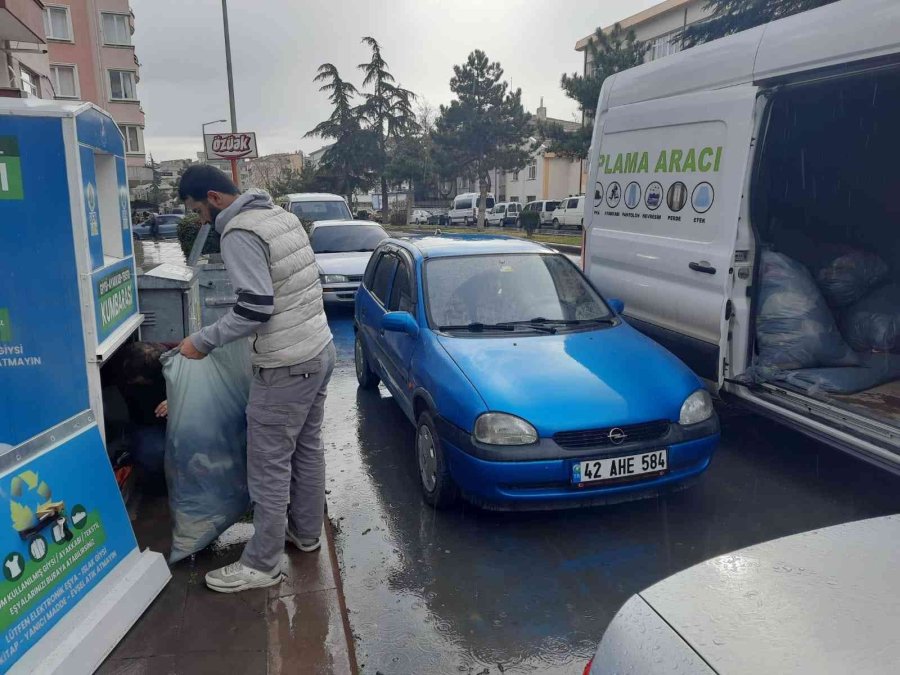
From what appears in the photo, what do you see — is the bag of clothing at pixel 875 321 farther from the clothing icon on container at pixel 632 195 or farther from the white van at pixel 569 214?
the white van at pixel 569 214

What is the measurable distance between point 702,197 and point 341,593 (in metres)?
3.63

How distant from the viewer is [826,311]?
540 cm

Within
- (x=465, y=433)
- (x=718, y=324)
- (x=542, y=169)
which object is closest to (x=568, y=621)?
(x=465, y=433)

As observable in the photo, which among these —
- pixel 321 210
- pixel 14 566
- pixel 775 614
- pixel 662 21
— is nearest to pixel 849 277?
pixel 775 614

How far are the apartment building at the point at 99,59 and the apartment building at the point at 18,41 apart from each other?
67.3 ft

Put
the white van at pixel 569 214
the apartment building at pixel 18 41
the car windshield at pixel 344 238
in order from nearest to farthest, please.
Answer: the apartment building at pixel 18 41
the car windshield at pixel 344 238
the white van at pixel 569 214

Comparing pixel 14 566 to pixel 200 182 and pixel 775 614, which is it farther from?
pixel 775 614

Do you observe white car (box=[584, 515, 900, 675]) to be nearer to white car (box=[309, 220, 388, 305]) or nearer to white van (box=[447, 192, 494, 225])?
white car (box=[309, 220, 388, 305])

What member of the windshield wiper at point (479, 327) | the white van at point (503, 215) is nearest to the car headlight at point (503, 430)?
the windshield wiper at point (479, 327)

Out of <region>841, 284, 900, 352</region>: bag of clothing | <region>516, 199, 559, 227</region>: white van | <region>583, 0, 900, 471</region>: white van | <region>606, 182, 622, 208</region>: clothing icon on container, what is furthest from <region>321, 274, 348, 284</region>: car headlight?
<region>516, 199, 559, 227</region>: white van

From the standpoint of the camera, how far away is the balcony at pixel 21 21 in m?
10.8

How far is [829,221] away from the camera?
6277 mm

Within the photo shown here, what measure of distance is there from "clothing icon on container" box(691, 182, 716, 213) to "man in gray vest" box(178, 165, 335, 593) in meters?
3.00

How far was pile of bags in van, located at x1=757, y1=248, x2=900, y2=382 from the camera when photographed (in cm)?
518
